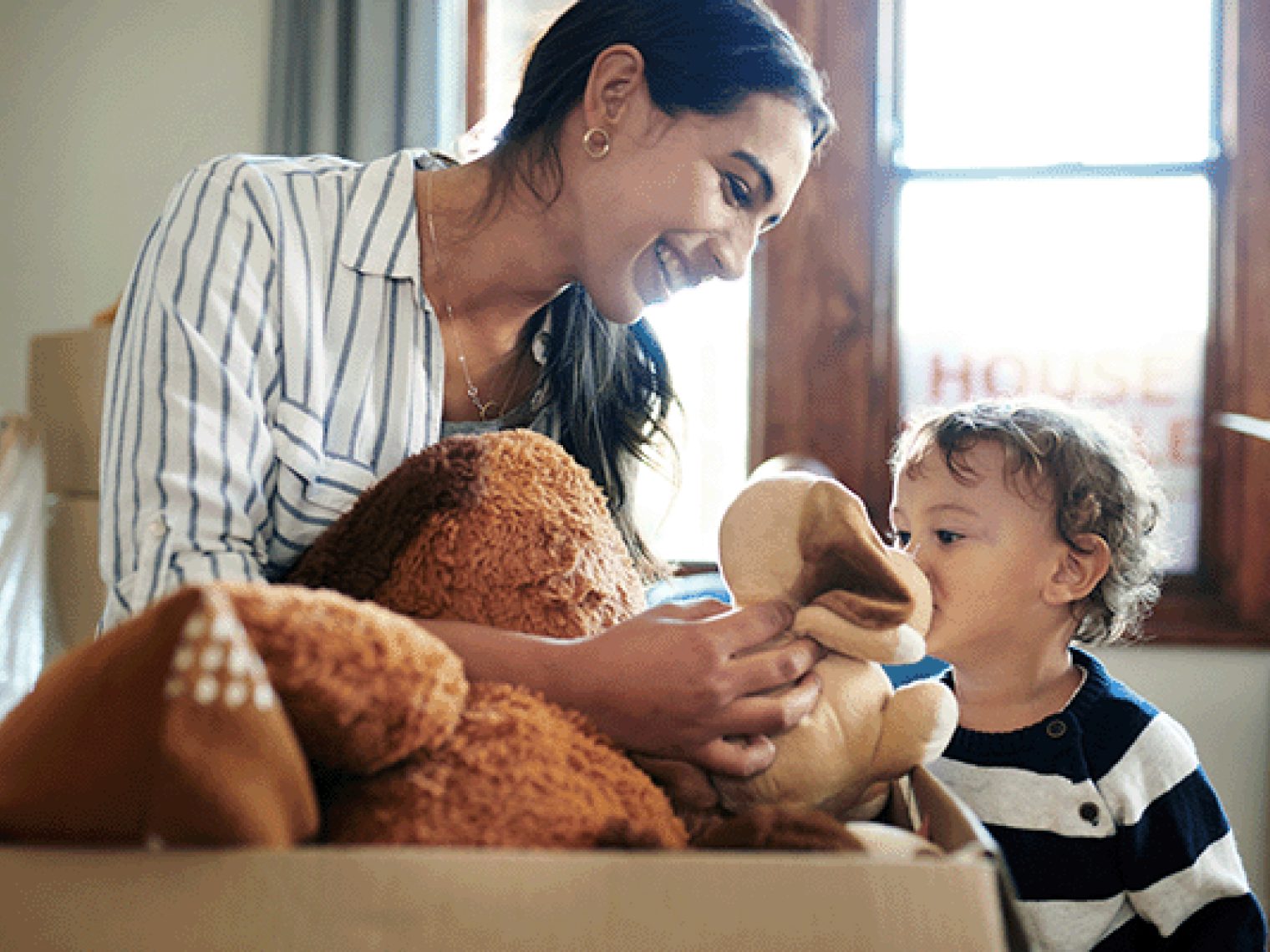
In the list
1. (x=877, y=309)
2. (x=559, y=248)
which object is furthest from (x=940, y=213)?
(x=559, y=248)

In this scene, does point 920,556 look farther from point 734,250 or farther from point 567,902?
point 567,902

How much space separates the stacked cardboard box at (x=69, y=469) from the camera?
2.13 metres

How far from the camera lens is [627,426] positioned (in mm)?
1320

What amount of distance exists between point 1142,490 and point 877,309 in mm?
1434

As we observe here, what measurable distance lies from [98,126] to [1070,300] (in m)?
2.34

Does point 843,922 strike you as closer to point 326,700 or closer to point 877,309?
point 326,700

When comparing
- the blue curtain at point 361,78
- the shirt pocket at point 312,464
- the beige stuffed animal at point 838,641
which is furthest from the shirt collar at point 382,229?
the blue curtain at point 361,78

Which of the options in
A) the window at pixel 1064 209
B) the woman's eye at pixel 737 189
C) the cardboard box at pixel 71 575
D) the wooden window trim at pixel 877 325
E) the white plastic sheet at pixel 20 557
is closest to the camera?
the woman's eye at pixel 737 189

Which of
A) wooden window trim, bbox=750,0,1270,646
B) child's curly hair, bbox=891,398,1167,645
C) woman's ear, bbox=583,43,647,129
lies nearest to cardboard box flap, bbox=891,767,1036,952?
child's curly hair, bbox=891,398,1167,645

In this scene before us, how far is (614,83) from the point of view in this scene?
1086 mm

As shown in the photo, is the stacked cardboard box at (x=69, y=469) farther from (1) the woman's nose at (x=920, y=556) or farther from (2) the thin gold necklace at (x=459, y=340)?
(1) the woman's nose at (x=920, y=556)

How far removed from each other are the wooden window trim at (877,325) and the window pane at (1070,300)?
53 mm

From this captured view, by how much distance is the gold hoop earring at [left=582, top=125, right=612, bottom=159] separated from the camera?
1.09 meters

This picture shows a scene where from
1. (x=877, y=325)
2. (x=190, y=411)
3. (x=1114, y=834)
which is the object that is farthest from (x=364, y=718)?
(x=877, y=325)
